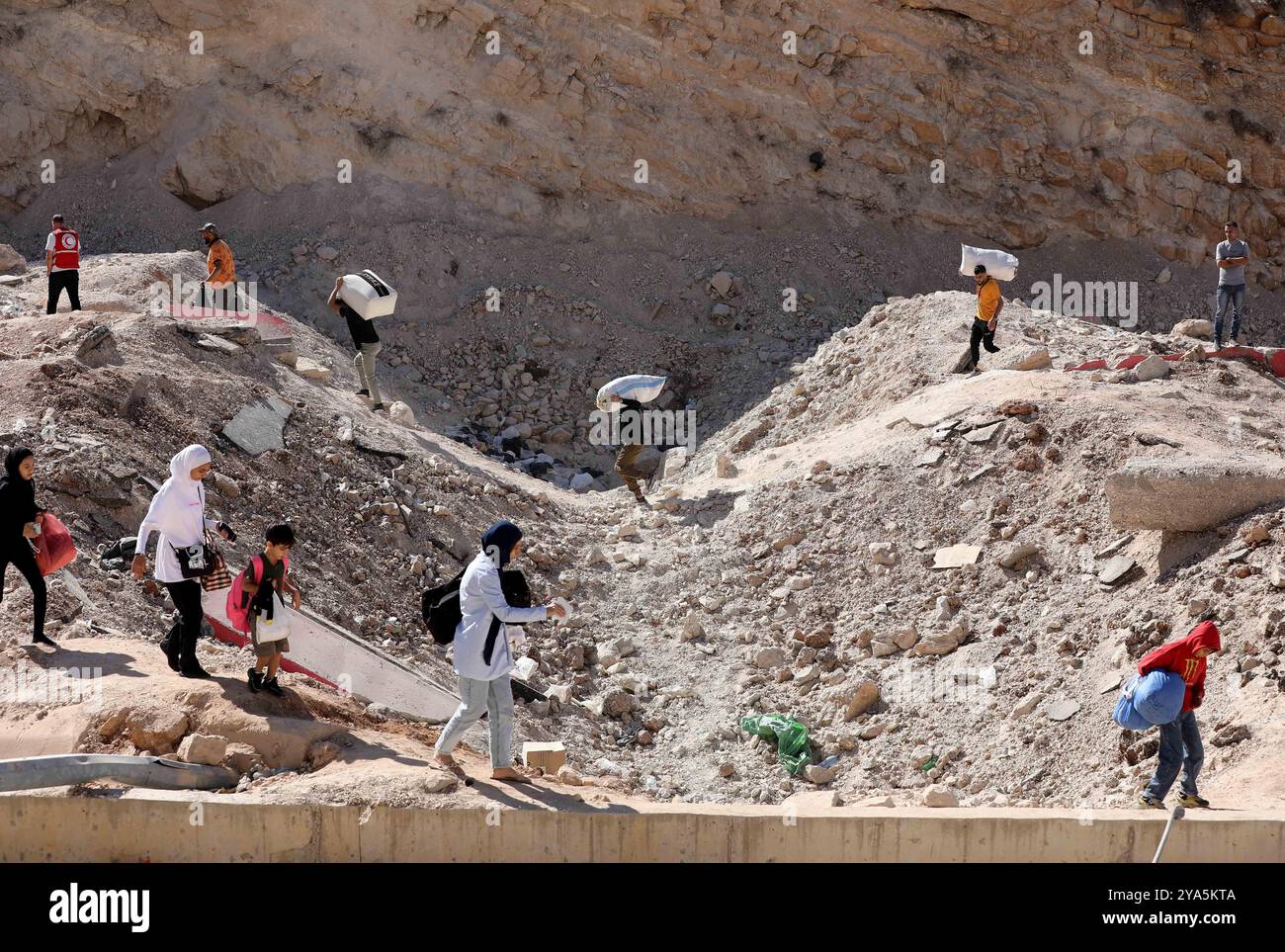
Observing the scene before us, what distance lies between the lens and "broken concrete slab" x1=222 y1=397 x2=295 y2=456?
11367mm

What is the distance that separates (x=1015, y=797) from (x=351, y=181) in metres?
13.7

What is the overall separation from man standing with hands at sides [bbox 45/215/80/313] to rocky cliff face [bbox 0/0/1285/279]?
250 inches

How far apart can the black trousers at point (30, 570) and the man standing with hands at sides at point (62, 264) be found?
6.03m

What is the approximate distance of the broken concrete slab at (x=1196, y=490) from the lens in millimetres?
9414

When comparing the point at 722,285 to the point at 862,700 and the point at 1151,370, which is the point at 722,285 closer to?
the point at 1151,370

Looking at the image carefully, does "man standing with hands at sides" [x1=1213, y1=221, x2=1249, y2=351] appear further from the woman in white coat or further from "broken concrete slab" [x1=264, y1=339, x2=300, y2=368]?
the woman in white coat

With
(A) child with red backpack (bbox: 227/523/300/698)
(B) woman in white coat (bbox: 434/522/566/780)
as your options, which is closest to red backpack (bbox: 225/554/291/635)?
(A) child with red backpack (bbox: 227/523/300/698)

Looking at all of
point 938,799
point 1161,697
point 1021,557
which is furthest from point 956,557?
point 1161,697

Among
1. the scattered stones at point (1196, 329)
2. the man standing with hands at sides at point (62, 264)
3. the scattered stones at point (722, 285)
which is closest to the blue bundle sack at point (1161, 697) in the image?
the scattered stones at point (1196, 329)

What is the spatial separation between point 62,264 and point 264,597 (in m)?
7.34

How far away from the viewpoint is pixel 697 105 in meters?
20.3

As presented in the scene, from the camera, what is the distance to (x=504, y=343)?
57.4 feet
